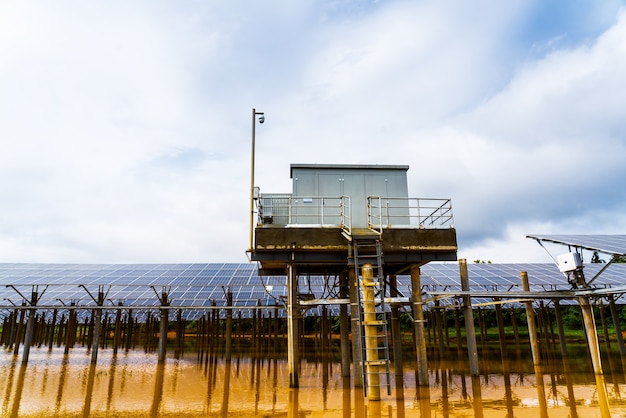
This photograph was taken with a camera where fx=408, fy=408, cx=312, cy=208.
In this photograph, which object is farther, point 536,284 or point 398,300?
point 536,284

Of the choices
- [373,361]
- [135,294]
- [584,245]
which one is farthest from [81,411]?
[135,294]

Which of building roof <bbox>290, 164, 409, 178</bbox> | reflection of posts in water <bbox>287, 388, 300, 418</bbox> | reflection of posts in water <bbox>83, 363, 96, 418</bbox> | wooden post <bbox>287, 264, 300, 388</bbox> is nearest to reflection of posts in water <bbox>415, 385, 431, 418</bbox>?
reflection of posts in water <bbox>287, 388, 300, 418</bbox>

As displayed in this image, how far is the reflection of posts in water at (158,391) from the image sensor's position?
42.7ft

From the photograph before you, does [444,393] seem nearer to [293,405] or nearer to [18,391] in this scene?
[293,405]

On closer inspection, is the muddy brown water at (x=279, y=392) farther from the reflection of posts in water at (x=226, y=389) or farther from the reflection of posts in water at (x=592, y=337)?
the reflection of posts in water at (x=592, y=337)

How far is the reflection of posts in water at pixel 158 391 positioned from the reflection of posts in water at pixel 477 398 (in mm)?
9751

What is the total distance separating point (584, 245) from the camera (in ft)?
51.8

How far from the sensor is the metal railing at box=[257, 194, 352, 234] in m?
16.5

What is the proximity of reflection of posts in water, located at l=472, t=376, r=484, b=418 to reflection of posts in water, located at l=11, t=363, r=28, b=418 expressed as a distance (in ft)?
45.4

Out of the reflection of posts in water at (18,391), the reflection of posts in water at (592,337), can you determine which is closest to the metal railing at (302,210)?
the reflection of posts in water at (592,337)

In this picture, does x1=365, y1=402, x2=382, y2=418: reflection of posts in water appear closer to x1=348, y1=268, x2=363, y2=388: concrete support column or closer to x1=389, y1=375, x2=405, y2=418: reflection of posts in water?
x1=389, y1=375, x2=405, y2=418: reflection of posts in water

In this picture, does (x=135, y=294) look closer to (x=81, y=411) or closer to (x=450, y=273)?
(x=81, y=411)

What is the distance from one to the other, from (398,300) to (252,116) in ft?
33.1

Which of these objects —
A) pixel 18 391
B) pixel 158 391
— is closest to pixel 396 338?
pixel 158 391
